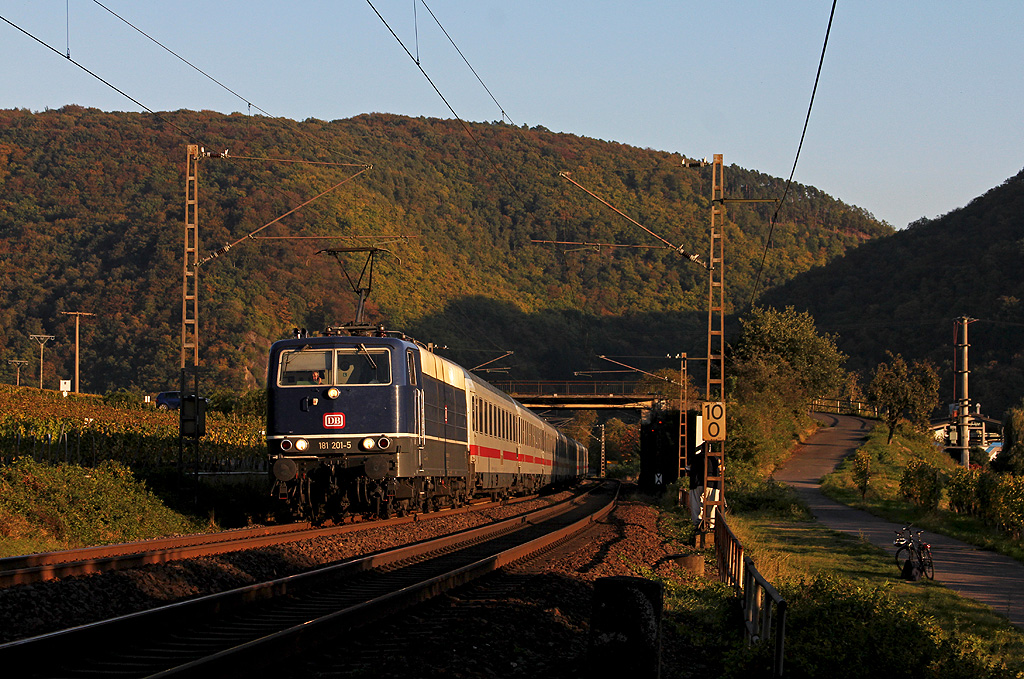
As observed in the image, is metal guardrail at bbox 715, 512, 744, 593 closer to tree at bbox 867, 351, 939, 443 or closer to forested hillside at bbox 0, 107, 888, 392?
tree at bbox 867, 351, 939, 443

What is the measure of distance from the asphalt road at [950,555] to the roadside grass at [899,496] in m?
0.38

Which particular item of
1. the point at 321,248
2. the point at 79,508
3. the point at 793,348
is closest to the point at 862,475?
the point at 79,508

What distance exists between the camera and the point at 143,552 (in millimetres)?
13977

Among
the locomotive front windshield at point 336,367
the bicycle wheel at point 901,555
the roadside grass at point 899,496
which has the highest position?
the locomotive front windshield at point 336,367

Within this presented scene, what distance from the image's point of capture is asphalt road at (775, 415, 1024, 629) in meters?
15.8

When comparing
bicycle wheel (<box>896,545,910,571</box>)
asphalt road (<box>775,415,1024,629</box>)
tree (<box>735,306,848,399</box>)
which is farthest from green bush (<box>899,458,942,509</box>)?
tree (<box>735,306,848,399</box>)

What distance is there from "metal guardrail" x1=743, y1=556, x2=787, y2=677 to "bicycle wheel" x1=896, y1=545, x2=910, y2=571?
8.99m

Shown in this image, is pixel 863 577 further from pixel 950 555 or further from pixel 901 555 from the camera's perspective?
pixel 950 555

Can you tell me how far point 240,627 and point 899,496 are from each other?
33.5 m

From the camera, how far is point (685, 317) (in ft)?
441

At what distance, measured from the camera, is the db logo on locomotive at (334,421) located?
19094 millimetres

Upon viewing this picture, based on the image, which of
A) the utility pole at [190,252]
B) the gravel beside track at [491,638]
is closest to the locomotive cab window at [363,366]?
the utility pole at [190,252]

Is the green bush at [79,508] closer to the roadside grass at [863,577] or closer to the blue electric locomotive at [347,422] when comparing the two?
the blue electric locomotive at [347,422]

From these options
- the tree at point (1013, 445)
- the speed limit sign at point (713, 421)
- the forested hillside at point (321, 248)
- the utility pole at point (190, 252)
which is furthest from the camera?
the forested hillside at point (321, 248)
